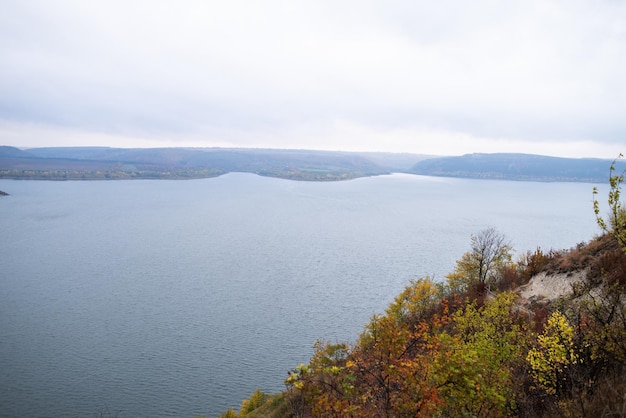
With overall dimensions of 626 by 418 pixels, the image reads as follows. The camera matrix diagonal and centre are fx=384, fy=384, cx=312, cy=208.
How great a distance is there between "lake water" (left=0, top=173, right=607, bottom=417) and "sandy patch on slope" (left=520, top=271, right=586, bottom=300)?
18322mm

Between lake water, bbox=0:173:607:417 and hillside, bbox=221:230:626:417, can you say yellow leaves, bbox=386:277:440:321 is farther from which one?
hillside, bbox=221:230:626:417

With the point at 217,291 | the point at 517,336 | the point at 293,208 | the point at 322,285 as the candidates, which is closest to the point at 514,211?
the point at 293,208

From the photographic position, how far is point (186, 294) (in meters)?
46.6

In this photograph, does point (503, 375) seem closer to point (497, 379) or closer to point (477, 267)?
point (497, 379)

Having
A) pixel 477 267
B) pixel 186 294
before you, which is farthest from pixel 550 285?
pixel 186 294

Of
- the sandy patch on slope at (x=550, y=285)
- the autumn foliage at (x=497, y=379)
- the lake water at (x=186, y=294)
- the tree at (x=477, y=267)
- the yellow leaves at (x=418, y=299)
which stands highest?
the autumn foliage at (x=497, y=379)

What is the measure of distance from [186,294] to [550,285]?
38290 mm

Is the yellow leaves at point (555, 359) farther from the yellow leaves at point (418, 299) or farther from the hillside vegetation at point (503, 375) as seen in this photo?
the yellow leaves at point (418, 299)

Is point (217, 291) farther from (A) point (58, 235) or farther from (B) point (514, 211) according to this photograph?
(B) point (514, 211)

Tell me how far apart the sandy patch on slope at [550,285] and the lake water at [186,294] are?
18322mm

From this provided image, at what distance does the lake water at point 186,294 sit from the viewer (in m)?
29.5

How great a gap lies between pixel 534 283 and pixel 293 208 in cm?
10112

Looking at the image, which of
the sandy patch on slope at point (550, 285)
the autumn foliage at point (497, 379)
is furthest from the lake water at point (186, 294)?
the autumn foliage at point (497, 379)

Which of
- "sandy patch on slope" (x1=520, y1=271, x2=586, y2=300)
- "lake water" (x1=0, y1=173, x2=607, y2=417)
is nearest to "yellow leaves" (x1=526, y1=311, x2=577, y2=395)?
"sandy patch on slope" (x1=520, y1=271, x2=586, y2=300)
